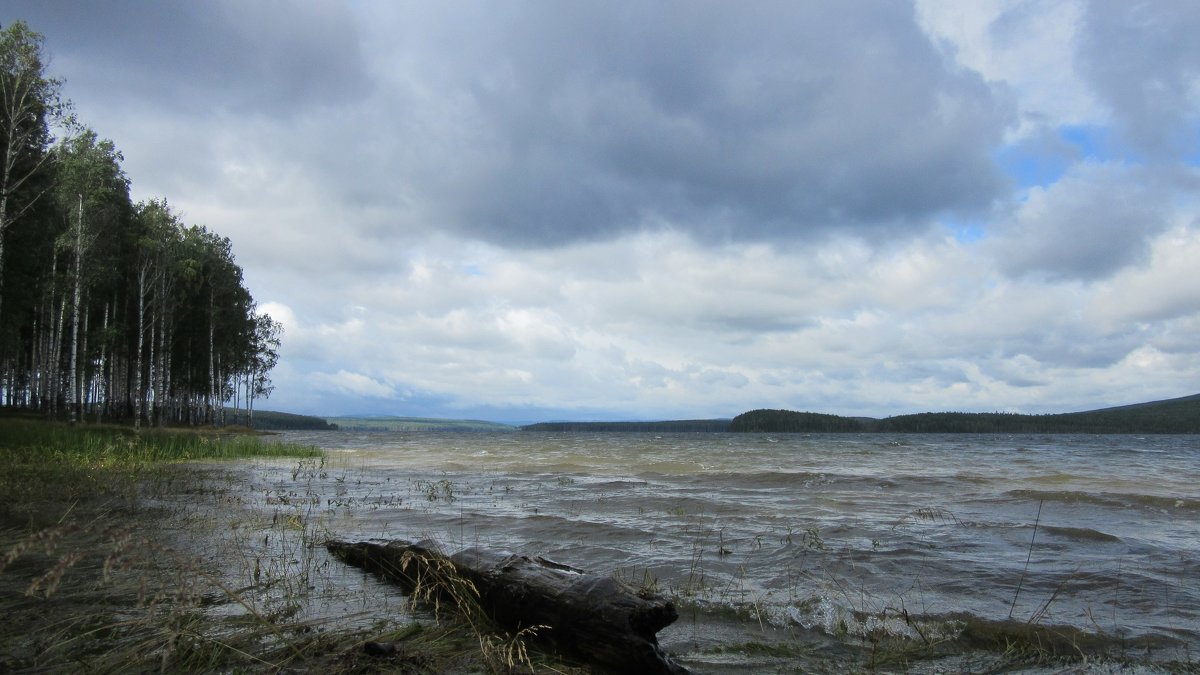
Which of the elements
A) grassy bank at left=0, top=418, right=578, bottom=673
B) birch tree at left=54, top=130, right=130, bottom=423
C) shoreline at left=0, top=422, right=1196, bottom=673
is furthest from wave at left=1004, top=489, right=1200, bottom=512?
birch tree at left=54, top=130, right=130, bottom=423

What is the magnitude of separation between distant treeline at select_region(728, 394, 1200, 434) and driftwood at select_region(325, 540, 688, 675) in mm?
143264

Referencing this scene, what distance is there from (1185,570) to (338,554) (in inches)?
379

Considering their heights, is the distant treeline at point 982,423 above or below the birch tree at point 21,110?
below

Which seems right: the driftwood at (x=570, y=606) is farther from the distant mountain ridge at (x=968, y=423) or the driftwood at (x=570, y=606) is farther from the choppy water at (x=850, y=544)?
the distant mountain ridge at (x=968, y=423)

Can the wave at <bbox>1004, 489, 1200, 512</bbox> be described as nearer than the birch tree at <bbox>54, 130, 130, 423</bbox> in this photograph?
Yes

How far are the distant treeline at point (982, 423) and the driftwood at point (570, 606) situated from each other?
470 ft

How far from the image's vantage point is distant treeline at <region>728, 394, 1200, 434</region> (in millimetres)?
132000

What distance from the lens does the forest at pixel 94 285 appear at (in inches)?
933

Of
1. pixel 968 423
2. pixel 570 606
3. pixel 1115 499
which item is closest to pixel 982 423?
pixel 968 423

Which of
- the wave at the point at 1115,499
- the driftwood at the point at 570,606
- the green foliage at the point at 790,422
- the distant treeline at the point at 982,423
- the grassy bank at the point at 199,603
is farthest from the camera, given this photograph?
the green foliage at the point at 790,422

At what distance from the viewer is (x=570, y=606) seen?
4.24 metres

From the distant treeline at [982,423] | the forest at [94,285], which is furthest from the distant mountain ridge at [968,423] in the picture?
the forest at [94,285]

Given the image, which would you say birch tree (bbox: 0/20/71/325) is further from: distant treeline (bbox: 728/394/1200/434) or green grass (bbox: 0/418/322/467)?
distant treeline (bbox: 728/394/1200/434)

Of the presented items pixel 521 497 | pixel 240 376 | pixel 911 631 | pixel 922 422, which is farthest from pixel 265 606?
pixel 922 422
